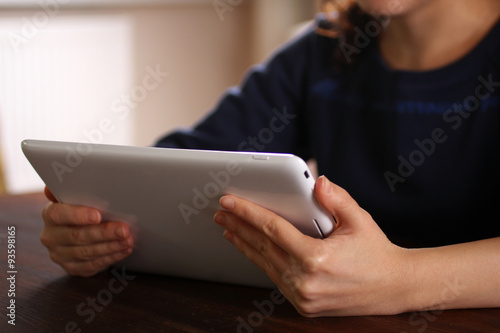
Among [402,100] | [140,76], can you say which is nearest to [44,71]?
[140,76]

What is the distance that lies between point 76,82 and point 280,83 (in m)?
2.14

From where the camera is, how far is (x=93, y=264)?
831 mm

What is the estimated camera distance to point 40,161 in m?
0.77

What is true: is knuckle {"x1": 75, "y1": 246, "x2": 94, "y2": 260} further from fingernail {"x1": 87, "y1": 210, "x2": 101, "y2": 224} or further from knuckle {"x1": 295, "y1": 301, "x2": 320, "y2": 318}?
knuckle {"x1": 295, "y1": 301, "x2": 320, "y2": 318}

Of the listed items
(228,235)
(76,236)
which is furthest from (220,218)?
(76,236)

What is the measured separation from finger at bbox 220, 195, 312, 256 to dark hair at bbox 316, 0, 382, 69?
683 mm

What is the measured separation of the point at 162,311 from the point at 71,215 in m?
0.21
